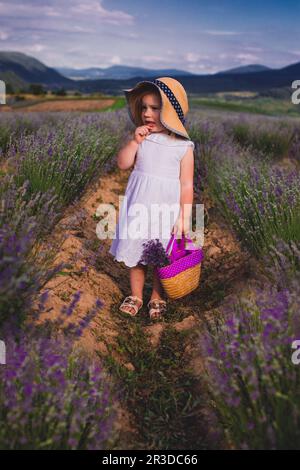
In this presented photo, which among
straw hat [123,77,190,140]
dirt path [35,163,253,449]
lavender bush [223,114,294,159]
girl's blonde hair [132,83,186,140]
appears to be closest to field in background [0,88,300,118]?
lavender bush [223,114,294,159]

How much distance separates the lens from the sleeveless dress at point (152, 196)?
117 inches

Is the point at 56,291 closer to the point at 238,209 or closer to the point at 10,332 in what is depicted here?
the point at 10,332

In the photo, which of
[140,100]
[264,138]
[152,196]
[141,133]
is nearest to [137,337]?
[152,196]

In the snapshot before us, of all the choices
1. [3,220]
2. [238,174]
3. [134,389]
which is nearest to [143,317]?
[134,389]

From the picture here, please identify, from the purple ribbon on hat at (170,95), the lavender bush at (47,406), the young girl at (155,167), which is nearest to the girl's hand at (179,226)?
Result: the young girl at (155,167)

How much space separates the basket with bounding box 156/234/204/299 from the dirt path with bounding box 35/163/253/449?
17cm

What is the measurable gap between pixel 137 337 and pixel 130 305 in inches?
11.1

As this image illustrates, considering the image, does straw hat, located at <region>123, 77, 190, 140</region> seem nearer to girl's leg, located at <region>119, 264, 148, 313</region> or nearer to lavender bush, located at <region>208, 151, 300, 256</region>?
lavender bush, located at <region>208, 151, 300, 256</region>

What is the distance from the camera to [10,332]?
75.9 inches

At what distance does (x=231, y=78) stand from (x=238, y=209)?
65788 mm

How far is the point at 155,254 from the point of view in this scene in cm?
296

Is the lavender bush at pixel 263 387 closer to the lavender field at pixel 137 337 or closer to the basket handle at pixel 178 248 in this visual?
the lavender field at pixel 137 337

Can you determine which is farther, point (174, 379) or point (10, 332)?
point (174, 379)

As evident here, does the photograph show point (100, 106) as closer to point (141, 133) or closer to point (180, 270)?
point (141, 133)
